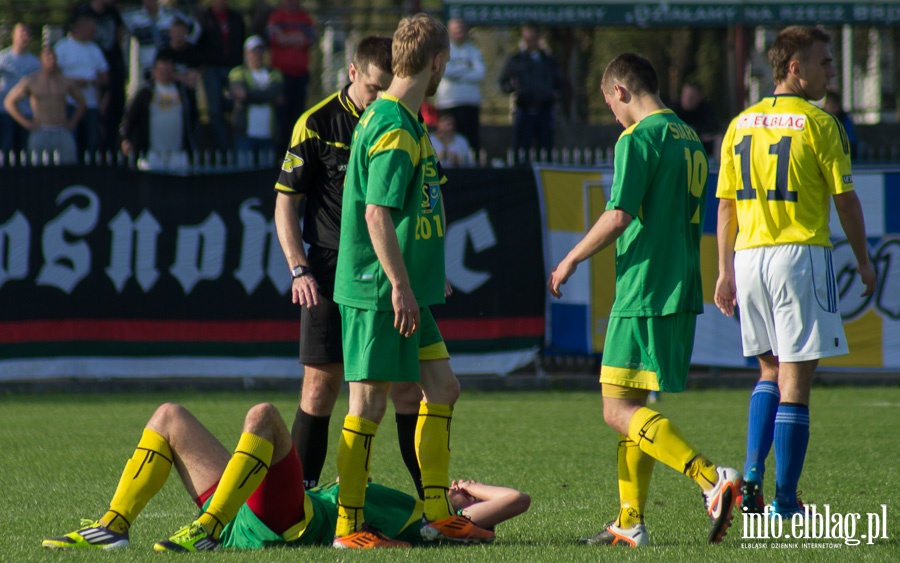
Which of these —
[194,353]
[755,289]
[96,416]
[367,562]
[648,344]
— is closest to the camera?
[367,562]

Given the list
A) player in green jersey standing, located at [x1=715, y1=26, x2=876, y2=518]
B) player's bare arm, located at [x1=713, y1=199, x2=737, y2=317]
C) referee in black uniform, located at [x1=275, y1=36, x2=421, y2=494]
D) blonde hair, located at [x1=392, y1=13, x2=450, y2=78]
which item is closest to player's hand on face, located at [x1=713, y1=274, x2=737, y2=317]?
player's bare arm, located at [x1=713, y1=199, x2=737, y2=317]

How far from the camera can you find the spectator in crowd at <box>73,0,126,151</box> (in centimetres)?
1457

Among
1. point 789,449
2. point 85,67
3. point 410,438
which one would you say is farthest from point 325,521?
point 85,67

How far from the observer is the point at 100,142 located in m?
14.5

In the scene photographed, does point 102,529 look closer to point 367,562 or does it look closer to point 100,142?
point 367,562

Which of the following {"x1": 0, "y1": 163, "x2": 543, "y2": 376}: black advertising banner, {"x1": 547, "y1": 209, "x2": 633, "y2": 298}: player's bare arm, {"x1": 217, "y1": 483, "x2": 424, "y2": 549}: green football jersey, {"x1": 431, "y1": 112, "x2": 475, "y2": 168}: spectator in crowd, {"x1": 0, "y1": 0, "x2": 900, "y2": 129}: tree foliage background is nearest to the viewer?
{"x1": 217, "y1": 483, "x2": 424, "y2": 549}: green football jersey

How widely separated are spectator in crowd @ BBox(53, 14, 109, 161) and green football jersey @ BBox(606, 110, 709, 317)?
407 inches

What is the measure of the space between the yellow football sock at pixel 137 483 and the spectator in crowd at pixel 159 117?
379 inches

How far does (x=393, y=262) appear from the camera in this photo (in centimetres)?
480

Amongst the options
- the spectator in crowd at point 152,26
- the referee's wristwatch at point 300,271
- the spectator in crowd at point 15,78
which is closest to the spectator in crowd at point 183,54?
the spectator in crowd at point 152,26

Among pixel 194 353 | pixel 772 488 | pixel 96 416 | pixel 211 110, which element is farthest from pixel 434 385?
pixel 211 110

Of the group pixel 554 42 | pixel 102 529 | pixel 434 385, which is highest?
pixel 554 42

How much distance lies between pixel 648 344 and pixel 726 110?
42.0 ft

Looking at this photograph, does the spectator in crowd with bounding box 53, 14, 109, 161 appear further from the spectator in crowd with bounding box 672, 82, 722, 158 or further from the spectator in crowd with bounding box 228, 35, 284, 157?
the spectator in crowd with bounding box 672, 82, 722, 158
